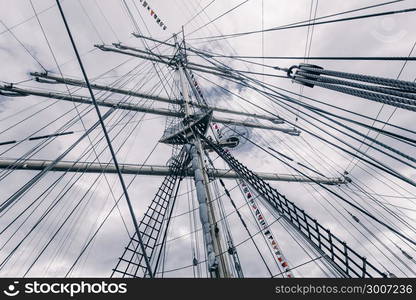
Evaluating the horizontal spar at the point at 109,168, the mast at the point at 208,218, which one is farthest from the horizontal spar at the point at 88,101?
the mast at the point at 208,218

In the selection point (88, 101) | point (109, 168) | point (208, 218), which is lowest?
point (208, 218)

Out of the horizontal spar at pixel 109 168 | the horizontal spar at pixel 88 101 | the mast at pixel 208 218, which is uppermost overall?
the horizontal spar at pixel 88 101

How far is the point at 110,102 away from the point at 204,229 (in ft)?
32.1

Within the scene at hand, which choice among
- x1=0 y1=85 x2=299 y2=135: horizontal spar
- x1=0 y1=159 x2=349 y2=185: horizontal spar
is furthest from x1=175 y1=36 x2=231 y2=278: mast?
x1=0 y1=85 x2=299 y2=135: horizontal spar

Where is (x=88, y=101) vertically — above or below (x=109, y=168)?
above

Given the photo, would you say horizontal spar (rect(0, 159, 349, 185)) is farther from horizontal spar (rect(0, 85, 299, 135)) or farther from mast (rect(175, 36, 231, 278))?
horizontal spar (rect(0, 85, 299, 135))

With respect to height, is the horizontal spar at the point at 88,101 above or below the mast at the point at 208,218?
above

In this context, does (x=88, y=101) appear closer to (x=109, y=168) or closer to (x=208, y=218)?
(x=109, y=168)

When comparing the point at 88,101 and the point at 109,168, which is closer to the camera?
the point at 109,168

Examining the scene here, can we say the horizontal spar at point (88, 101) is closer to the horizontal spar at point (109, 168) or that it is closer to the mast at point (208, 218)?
the horizontal spar at point (109, 168)

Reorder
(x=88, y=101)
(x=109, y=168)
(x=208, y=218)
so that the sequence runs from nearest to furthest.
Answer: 1. (x=208, y=218)
2. (x=109, y=168)
3. (x=88, y=101)

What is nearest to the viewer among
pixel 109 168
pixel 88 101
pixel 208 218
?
pixel 208 218

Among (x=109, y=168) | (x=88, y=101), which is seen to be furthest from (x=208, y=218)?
(x=88, y=101)

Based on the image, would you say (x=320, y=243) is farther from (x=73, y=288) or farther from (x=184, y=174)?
(x=184, y=174)
